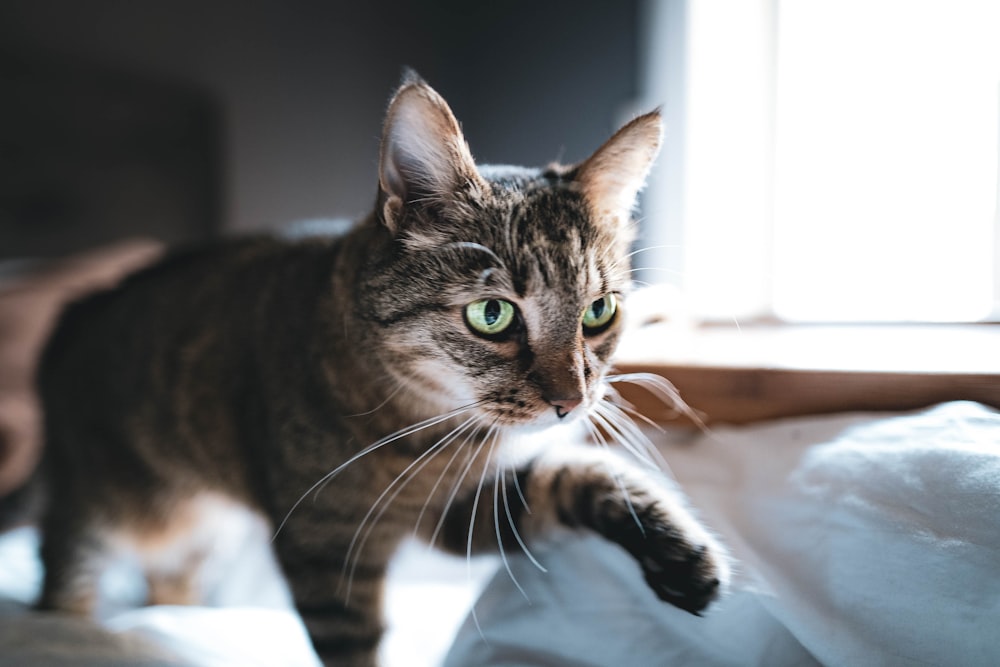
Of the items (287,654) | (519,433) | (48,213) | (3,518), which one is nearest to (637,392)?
(519,433)

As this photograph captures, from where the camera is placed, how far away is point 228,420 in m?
0.84

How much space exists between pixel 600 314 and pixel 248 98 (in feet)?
5.84

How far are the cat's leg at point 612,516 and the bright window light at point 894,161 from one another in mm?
852

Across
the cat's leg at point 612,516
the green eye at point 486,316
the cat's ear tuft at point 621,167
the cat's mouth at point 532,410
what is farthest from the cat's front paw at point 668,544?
the cat's ear tuft at point 621,167

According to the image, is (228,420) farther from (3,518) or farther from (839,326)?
(839,326)

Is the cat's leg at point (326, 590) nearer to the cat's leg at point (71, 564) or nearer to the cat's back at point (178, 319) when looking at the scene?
the cat's back at point (178, 319)

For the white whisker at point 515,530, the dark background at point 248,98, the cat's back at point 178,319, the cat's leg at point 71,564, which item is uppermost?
the dark background at point 248,98

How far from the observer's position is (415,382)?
714mm

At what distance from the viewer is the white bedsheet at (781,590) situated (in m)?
0.54

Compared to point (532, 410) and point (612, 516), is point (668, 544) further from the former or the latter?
point (532, 410)

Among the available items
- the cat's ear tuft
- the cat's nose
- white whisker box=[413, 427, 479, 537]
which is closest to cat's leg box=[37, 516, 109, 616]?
white whisker box=[413, 427, 479, 537]

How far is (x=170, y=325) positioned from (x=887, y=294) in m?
1.35

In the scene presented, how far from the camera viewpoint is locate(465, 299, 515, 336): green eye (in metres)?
0.67

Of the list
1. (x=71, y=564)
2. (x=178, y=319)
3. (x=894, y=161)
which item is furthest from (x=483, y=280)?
(x=894, y=161)
